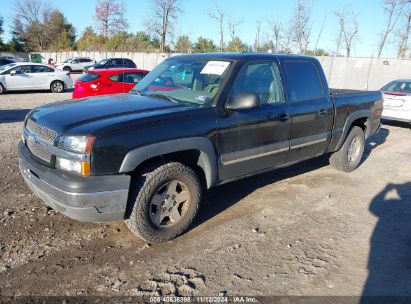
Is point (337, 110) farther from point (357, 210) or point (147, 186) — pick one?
point (147, 186)

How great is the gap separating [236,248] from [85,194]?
5.28ft

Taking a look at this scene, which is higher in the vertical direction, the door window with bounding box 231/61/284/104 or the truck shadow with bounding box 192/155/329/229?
the door window with bounding box 231/61/284/104

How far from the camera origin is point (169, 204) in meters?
3.75

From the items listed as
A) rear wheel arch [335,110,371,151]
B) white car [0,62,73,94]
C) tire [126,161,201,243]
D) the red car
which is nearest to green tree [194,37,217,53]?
white car [0,62,73,94]

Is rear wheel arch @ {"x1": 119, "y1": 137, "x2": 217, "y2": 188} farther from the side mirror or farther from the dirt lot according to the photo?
the dirt lot

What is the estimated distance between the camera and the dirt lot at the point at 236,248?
3.13 meters

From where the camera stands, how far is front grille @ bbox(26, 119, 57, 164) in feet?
11.0

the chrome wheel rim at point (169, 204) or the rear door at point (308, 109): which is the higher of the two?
the rear door at point (308, 109)

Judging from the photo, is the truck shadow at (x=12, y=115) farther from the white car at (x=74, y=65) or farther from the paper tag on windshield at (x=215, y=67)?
the white car at (x=74, y=65)

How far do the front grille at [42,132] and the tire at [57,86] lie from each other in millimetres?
Answer: 15150

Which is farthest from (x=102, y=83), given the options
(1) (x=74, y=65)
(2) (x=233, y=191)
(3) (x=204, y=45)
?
(3) (x=204, y=45)

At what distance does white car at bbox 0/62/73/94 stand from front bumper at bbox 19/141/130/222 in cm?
1510

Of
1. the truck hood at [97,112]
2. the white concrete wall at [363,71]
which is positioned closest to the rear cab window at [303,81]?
the truck hood at [97,112]

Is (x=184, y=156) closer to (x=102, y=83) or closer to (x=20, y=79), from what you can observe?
(x=102, y=83)
